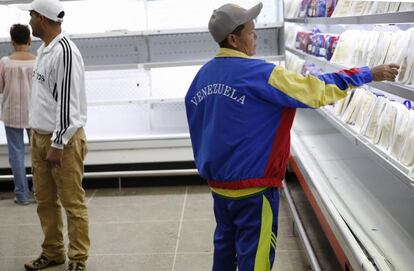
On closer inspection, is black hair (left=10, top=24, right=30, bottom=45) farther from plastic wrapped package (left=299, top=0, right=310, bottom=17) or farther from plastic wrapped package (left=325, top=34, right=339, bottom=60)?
plastic wrapped package (left=325, top=34, right=339, bottom=60)

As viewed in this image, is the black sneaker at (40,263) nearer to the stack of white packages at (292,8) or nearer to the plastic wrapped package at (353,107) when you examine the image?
the plastic wrapped package at (353,107)

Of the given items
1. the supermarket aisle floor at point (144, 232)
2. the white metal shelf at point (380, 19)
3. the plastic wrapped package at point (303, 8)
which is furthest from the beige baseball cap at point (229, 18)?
the plastic wrapped package at point (303, 8)

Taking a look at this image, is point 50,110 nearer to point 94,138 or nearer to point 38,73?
point 38,73

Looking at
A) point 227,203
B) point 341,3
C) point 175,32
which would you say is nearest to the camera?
point 227,203

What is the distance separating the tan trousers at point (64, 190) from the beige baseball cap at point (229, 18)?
1529 mm

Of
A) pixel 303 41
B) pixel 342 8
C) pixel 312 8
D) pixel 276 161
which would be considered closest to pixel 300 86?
pixel 276 161

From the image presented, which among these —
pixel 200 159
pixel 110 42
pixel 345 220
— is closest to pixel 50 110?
pixel 200 159

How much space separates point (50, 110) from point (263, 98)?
5.40ft

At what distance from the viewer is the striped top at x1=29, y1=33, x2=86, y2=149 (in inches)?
125

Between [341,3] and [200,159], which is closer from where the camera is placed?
[200,159]

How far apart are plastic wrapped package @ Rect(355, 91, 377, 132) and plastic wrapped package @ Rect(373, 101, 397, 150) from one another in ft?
0.80

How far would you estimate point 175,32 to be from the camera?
541 cm

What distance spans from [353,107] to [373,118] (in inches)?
16.0

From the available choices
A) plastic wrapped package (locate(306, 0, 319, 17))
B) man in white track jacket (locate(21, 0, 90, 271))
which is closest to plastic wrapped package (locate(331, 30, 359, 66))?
plastic wrapped package (locate(306, 0, 319, 17))
